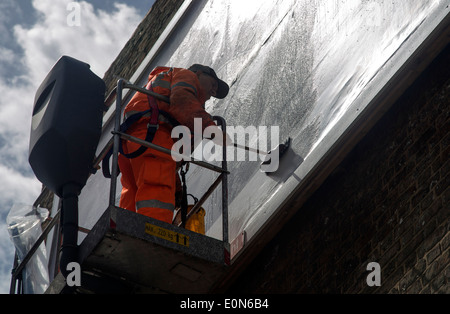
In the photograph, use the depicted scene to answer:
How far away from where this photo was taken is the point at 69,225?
6.45 metres

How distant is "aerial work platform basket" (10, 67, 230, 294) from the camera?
573 cm

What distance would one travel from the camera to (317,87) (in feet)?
23.1

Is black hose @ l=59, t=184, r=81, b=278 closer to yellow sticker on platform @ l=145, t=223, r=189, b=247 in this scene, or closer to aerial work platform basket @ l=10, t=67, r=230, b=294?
aerial work platform basket @ l=10, t=67, r=230, b=294

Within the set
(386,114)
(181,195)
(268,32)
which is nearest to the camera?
(386,114)

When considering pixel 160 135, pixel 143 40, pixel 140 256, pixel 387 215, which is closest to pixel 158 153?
pixel 160 135

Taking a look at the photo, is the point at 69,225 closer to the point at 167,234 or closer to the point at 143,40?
the point at 167,234

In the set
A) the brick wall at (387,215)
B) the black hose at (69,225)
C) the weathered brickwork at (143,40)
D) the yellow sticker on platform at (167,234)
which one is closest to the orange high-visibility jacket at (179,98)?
the black hose at (69,225)

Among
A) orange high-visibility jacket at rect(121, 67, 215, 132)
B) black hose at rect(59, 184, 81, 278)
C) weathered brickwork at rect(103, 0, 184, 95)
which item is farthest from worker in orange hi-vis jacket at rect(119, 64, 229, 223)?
weathered brickwork at rect(103, 0, 184, 95)

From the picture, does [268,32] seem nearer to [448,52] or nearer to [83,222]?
[448,52]

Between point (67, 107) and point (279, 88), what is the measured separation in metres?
1.98

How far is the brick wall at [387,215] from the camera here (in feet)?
18.0

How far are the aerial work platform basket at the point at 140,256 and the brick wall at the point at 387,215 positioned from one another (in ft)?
2.28

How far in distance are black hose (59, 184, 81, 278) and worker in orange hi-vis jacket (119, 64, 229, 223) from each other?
0.38 m
